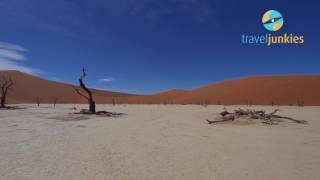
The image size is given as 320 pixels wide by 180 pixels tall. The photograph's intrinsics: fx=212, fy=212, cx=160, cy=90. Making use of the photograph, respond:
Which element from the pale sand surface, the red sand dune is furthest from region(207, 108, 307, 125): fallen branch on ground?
the red sand dune

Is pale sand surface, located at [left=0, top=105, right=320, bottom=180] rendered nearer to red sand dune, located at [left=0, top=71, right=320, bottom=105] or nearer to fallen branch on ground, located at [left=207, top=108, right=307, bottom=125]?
fallen branch on ground, located at [left=207, top=108, right=307, bottom=125]

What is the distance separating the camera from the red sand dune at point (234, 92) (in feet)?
144

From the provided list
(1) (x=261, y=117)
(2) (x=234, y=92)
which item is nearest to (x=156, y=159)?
(1) (x=261, y=117)

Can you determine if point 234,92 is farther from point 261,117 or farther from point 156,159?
point 156,159

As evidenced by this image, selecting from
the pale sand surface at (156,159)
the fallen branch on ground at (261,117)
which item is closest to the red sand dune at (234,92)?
the fallen branch on ground at (261,117)

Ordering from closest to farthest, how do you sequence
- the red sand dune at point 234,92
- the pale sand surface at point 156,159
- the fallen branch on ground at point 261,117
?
the pale sand surface at point 156,159, the fallen branch on ground at point 261,117, the red sand dune at point 234,92

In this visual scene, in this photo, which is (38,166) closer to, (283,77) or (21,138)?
(21,138)

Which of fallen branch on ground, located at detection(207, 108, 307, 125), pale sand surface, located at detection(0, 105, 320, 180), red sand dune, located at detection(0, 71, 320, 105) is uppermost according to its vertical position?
red sand dune, located at detection(0, 71, 320, 105)

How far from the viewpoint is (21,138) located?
22.6 feet

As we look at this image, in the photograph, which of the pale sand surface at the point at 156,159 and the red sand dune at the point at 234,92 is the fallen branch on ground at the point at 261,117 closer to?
the pale sand surface at the point at 156,159

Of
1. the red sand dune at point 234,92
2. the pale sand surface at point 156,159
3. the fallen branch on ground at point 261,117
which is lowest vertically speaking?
the pale sand surface at point 156,159

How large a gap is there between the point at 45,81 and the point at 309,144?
80859 millimetres

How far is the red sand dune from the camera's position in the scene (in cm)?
4378

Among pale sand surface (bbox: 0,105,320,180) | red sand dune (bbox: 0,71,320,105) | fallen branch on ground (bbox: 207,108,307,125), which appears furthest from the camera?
red sand dune (bbox: 0,71,320,105)
